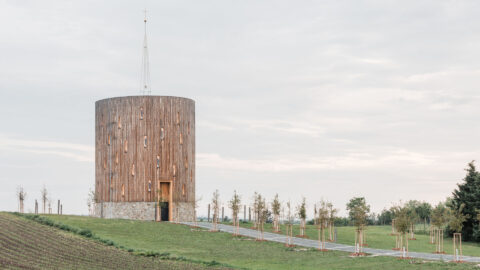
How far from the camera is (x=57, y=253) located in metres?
29.4

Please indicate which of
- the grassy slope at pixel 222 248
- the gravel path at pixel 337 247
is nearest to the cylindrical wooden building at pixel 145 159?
the grassy slope at pixel 222 248

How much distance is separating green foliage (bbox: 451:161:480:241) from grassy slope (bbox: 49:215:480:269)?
19109mm

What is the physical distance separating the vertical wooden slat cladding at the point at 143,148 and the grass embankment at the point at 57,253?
722 inches

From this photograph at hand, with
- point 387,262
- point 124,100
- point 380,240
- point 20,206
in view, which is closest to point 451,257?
point 387,262

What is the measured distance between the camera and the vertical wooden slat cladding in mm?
55906

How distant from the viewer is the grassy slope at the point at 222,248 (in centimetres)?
3177

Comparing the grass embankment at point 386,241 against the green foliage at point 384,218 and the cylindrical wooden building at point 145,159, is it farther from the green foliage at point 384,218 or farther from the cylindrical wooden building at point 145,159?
the green foliage at point 384,218

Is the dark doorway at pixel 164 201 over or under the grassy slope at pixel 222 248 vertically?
over

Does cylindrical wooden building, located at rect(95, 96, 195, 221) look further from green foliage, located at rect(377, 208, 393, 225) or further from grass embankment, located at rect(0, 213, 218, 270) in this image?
green foliage, located at rect(377, 208, 393, 225)

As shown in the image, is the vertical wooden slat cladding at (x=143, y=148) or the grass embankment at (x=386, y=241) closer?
the grass embankment at (x=386, y=241)

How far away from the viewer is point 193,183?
59406 mm

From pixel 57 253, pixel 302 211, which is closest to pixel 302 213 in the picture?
pixel 302 211

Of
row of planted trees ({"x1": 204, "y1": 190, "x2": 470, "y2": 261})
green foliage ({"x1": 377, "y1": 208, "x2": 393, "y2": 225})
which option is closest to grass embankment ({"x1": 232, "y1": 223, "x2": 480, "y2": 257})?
row of planted trees ({"x1": 204, "y1": 190, "x2": 470, "y2": 261})

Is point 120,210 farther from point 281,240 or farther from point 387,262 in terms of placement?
point 387,262
